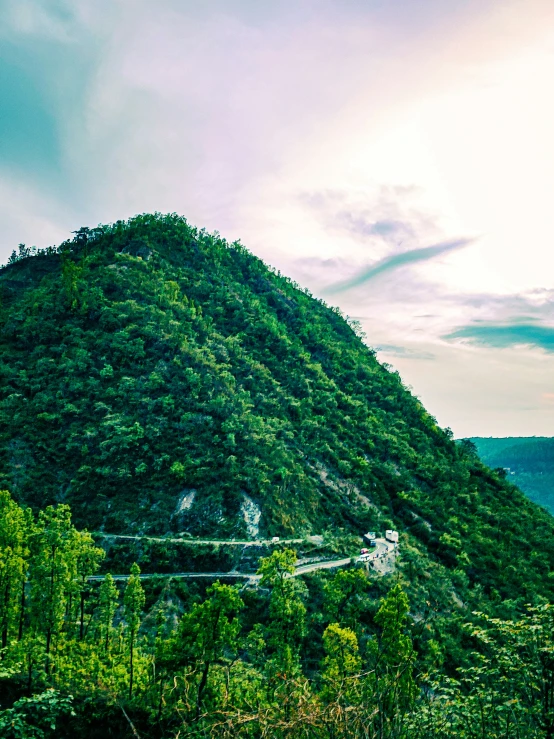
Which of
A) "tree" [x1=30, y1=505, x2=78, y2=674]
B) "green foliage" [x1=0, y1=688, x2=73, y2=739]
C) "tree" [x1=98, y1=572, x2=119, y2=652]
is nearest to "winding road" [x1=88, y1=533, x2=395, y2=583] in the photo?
"tree" [x1=98, y1=572, x2=119, y2=652]

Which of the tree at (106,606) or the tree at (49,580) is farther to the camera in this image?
the tree at (106,606)

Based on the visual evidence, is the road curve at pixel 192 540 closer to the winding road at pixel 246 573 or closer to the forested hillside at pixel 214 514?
the winding road at pixel 246 573

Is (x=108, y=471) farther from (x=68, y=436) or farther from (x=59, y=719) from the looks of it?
(x=59, y=719)

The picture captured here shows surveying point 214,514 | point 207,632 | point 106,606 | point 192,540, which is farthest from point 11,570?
point 214,514

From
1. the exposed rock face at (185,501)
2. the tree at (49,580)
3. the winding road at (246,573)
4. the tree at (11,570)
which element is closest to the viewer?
the tree at (11,570)

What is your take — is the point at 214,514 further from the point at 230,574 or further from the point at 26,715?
the point at 26,715

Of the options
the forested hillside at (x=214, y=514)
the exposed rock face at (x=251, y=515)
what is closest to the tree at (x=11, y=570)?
the forested hillside at (x=214, y=514)
